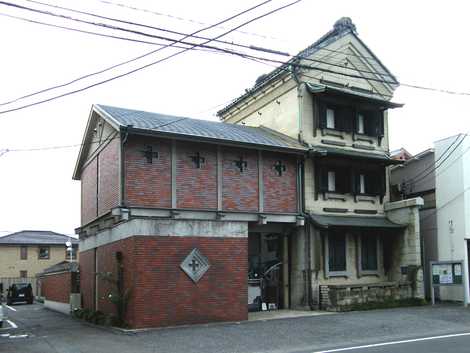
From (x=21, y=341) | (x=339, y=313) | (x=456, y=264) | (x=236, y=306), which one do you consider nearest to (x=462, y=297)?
(x=456, y=264)

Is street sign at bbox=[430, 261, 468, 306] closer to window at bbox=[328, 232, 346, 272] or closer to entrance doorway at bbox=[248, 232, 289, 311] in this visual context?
window at bbox=[328, 232, 346, 272]

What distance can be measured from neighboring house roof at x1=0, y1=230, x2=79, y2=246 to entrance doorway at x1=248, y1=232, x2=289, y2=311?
40.1 metres

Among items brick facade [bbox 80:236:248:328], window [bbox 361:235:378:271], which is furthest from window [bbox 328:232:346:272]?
brick facade [bbox 80:236:248:328]

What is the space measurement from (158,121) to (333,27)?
9718 mm

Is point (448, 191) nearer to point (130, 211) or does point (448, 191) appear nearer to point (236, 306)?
point (236, 306)

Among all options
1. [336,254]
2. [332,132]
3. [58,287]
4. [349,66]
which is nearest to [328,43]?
[349,66]

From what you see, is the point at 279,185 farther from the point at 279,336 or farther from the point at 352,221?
the point at 279,336

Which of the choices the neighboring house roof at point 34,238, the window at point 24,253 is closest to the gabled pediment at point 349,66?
the neighboring house roof at point 34,238

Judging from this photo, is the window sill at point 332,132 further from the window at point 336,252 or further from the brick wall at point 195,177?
the brick wall at point 195,177

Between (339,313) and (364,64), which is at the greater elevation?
(364,64)

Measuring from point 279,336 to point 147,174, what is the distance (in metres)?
7.65

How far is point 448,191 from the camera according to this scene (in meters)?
25.1

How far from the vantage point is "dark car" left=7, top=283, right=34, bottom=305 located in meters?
43.0

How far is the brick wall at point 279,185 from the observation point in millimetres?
22875
